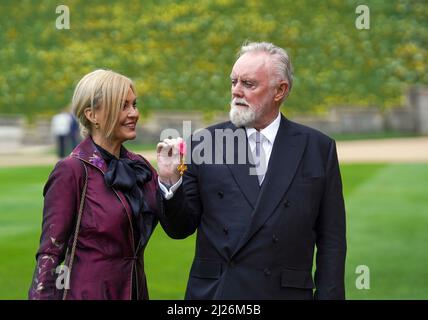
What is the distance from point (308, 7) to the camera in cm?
4328

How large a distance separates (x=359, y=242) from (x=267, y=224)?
8319mm

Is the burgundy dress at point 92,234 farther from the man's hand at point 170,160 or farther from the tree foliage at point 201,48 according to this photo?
the tree foliage at point 201,48

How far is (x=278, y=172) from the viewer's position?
3.99 meters

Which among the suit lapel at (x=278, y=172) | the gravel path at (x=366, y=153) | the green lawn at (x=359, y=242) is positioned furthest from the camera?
the gravel path at (x=366, y=153)

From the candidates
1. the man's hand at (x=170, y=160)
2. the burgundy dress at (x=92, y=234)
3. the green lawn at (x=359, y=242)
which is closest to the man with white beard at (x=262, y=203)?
the man's hand at (x=170, y=160)

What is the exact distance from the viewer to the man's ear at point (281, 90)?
4.05 metres

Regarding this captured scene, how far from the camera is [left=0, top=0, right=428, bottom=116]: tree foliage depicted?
40781 mm

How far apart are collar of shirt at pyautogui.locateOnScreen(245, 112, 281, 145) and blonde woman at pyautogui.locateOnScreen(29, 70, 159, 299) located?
46 cm

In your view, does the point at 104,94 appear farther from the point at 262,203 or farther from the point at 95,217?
the point at 262,203

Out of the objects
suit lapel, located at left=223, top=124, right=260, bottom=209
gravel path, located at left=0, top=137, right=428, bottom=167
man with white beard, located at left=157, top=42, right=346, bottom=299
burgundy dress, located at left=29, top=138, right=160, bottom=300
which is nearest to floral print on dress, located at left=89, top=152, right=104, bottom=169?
burgundy dress, located at left=29, top=138, right=160, bottom=300

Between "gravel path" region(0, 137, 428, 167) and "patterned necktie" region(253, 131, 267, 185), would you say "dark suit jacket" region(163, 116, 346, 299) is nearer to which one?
"patterned necktie" region(253, 131, 267, 185)

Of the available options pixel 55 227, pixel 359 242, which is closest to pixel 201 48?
pixel 359 242

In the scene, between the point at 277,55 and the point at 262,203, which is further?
the point at 277,55

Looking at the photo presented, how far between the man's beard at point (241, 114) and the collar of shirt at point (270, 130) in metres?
0.07
